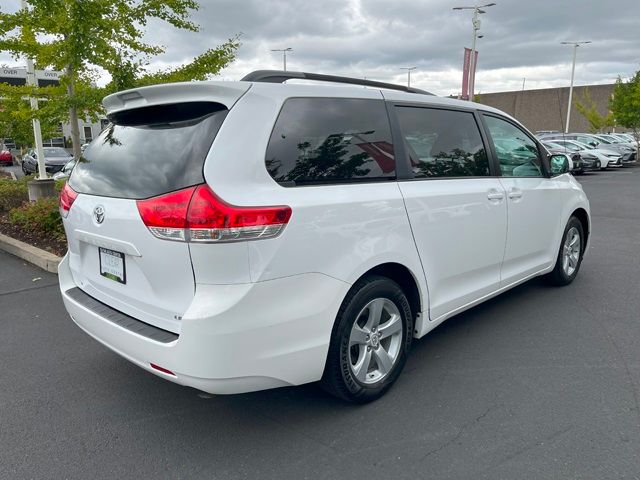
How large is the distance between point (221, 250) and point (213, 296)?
0.22m

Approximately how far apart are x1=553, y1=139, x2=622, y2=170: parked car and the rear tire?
753 inches

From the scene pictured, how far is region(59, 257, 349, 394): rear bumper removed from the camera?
89.4 inches

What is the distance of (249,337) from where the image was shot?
2.32m

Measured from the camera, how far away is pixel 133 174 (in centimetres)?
260

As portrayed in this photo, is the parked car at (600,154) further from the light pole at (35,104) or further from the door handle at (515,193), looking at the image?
the door handle at (515,193)

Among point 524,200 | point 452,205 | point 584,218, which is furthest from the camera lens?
point 584,218

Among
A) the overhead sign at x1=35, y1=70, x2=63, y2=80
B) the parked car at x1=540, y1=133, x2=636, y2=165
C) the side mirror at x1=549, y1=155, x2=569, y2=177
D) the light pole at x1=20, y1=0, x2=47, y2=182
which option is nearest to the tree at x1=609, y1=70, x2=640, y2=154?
the parked car at x1=540, y1=133, x2=636, y2=165

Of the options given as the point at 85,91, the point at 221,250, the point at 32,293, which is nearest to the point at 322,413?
the point at 221,250

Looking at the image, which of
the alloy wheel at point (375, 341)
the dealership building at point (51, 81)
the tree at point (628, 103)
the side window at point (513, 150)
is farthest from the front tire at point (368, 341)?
the tree at point (628, 103)

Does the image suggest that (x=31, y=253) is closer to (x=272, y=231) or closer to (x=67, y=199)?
(x=67, y=199)

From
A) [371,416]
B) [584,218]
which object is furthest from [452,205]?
[584,218]

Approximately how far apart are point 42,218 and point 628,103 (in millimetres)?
29513

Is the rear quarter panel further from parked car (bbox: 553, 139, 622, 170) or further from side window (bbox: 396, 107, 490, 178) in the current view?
parked car (bbox: 553, 139, 622, 170)

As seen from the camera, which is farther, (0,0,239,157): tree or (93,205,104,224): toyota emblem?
(0,0,239,157): tree
